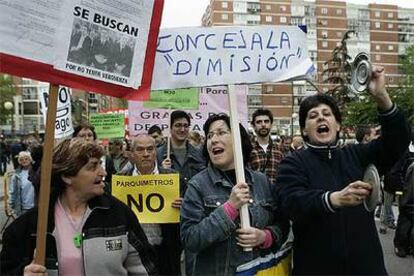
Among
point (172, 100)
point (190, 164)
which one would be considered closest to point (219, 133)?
point (190, 164)

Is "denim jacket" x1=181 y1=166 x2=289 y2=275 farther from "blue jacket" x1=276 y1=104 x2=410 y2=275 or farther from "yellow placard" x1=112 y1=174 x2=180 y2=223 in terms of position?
"yellow placard" x1=112 y1=174 x2=180 y2=223

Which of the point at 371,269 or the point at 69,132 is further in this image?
the point at 69,132

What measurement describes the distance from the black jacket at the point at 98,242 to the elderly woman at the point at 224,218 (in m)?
0.30

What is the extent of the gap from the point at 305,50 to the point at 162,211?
1.62 metres

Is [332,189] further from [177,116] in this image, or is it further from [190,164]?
[177,116]

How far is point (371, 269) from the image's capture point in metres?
2.73

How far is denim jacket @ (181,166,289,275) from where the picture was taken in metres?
2.76

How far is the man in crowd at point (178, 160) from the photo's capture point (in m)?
4.15

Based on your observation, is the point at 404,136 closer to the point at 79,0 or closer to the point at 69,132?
the point at 79,0

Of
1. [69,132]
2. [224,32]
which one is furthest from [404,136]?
[69,132]

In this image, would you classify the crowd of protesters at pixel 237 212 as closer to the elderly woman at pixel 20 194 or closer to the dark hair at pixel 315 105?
the dark hair at pixel 315 105

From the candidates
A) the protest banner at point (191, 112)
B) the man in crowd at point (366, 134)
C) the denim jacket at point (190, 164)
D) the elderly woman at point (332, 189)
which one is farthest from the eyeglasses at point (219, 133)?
the man in crowd at point (366, 134)

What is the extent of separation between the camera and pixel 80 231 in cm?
254

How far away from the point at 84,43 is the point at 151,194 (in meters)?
1.85
